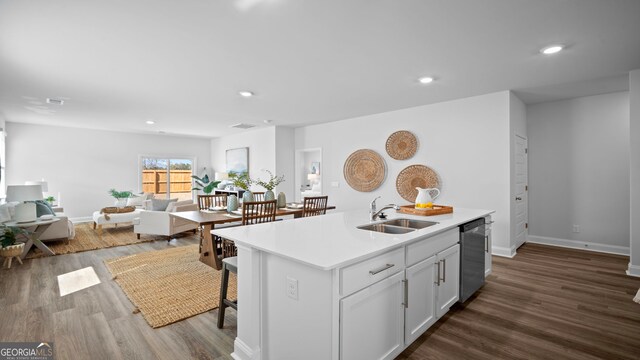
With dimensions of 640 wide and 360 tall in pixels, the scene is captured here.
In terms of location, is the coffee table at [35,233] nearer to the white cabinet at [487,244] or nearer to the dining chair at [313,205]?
the dining chair at [313,205]

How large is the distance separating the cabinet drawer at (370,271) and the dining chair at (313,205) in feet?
8.49

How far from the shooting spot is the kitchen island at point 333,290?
58.6 inches

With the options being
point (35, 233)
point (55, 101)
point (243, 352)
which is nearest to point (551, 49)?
point (243, 352)

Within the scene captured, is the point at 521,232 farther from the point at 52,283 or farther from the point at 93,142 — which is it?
the point at 93,142

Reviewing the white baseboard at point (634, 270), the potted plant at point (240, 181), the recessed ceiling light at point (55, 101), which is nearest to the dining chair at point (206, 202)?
the potted plant at point (240, 181)

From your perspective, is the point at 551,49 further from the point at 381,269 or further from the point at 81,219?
the point at 81,219

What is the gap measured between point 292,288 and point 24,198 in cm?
504

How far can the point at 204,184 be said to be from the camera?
31.1 feet

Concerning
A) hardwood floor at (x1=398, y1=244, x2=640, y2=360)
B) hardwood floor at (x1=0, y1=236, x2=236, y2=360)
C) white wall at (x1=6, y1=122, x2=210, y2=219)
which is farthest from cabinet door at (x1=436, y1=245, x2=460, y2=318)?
white wall at (x1=6, y1=122, x2=210, y2=219)

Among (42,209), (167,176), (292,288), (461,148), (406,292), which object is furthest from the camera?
(167,176)

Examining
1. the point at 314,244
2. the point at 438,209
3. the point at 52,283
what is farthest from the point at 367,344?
the point at 52,283

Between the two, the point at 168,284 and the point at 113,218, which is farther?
the point at 113,218

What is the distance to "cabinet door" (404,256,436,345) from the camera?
1977 mm

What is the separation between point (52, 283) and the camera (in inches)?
132
